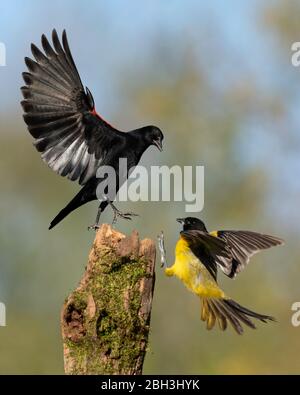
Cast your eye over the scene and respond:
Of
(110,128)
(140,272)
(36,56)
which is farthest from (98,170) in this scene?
(140,272)

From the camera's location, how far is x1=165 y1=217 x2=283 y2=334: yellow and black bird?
32.4 feet

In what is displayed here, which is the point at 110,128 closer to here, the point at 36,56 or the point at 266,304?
the point at 36,56

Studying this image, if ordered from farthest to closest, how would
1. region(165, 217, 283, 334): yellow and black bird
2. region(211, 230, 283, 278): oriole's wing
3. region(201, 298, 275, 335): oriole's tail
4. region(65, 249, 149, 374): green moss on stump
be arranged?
region(211, 230, 283, 278): oriole's wing < region(165, 217, 283, 334): yellow and black bird < region(201, 298, 275, 335): oriole's tail < region(65, 249, 149, 374): green moss on stump

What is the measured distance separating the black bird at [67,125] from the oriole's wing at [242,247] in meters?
1.08

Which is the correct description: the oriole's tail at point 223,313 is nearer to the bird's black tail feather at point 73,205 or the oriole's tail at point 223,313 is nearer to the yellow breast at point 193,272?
the yellow breast at point 193,272

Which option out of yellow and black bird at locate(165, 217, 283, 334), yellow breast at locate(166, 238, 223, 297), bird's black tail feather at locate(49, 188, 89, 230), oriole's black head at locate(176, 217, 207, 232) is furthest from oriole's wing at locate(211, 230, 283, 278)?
bird's black tail feather at locate(49, 188, 89, 230)

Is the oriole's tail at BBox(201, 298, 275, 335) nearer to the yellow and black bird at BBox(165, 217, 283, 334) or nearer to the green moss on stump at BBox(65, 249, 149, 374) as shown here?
the yellow and black bird at BBox(165, 217, 283, 334)

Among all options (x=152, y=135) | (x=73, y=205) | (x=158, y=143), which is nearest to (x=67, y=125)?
(x=73, y=205)

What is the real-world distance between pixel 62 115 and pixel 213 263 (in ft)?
7.13

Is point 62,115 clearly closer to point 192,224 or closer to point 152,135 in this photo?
point 152,135

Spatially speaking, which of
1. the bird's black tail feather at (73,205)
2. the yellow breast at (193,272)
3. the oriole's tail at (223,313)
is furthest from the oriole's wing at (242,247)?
the bird's black tail feather at (73,205)
